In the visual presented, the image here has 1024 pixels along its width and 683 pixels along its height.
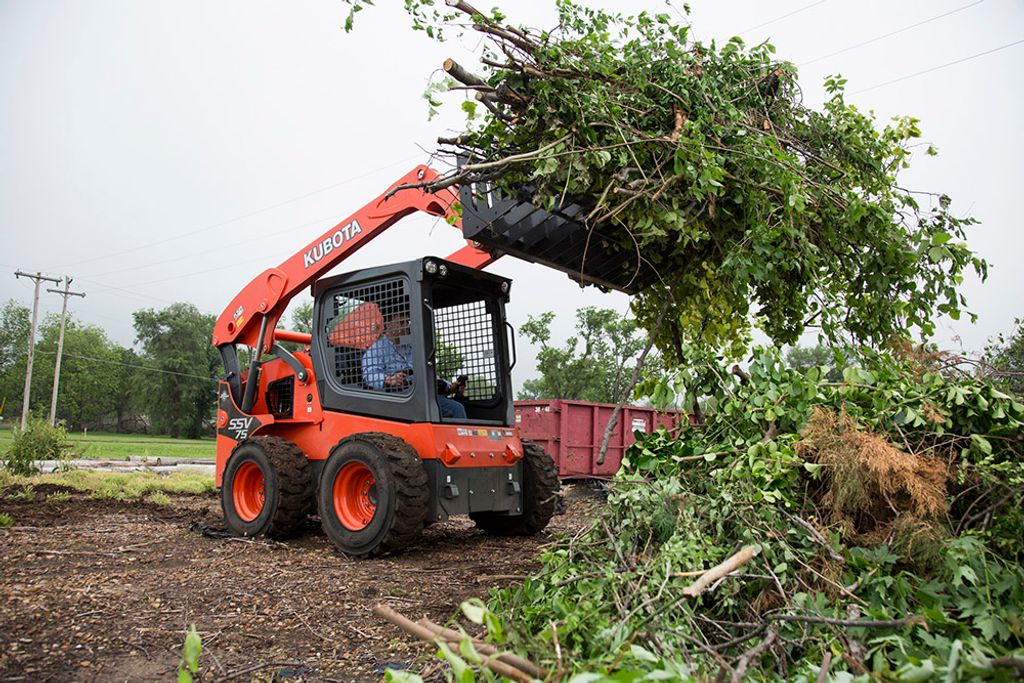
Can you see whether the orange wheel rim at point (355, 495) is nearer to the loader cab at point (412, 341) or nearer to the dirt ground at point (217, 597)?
the dirt ground at point (217, 597)

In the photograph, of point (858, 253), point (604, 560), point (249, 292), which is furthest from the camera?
point (249, 292)

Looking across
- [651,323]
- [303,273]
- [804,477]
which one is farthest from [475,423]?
[804,477]

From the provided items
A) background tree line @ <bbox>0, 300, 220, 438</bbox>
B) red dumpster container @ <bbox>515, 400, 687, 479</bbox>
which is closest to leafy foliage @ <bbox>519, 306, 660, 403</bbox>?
red dumpster container @ <bbox>515, 400, 687, 479</bbox>

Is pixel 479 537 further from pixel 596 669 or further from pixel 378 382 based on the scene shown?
pixel 596 669

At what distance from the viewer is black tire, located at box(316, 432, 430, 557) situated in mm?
5703

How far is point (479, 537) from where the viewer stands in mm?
7344

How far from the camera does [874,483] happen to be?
323cm

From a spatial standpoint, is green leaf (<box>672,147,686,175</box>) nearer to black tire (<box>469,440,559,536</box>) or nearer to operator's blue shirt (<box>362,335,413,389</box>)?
operator's blue shirt (<box>362,335,413,389</box>)

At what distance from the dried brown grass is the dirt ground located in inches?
49.5

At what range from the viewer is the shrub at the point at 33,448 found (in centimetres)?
1112

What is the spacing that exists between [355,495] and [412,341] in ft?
4.69

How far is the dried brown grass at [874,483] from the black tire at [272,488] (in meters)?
4.76

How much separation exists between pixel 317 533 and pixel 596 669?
5560 mm

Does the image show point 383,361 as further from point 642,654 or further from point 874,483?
point 642,654
